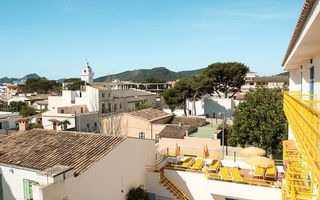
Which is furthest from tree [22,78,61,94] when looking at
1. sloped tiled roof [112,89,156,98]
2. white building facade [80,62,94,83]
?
sloped tiled roof [112,89,156,98]

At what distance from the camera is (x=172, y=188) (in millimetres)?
15375

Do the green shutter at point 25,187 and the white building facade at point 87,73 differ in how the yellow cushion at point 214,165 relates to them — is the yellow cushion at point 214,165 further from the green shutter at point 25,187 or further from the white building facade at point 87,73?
the white building facade at point 87,73

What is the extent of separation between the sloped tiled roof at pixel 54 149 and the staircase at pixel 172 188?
419 centimetres

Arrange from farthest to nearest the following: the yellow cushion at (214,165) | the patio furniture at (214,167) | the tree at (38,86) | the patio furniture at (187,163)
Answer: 1. the tree at (38,86)
2. the patio furniture at (187,163)
3. the yellow cushion at (214,165)
4. the patio furniture at (214,167)

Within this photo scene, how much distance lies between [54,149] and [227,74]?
5059 centimetres

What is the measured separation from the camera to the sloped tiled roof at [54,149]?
11462mm

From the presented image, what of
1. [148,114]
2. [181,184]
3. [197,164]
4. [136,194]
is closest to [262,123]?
[197,164]

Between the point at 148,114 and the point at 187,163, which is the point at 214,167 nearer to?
the point at 187,163

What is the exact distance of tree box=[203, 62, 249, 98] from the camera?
57.2 m

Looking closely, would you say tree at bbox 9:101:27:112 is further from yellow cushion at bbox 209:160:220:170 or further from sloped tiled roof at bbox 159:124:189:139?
yellow cushion at bbox 209:160:220:170

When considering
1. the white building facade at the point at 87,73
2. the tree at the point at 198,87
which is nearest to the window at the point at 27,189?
the tree at the point at 198,87

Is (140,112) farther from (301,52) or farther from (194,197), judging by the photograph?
(301,52)

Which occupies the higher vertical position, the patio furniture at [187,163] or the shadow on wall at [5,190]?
the shadow on wall at [5,190]

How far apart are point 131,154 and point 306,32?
10.9 metres
